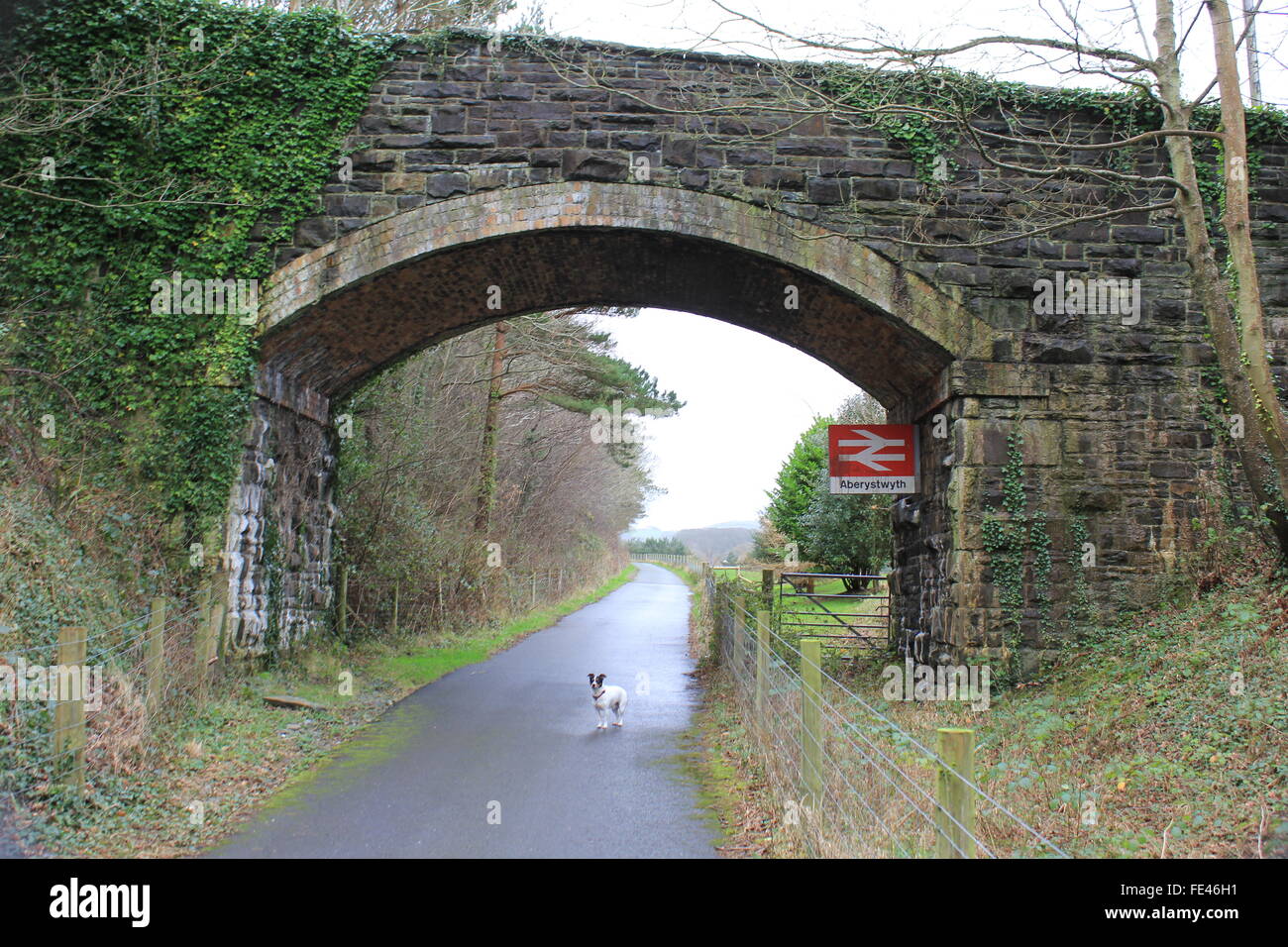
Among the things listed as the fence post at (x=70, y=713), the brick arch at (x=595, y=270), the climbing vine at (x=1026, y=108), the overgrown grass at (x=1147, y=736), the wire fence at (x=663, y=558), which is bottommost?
the wire fence at (x=663, y=558)

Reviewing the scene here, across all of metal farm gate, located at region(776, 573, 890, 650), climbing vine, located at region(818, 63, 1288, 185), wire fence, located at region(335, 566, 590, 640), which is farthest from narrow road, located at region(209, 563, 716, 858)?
climbing vine, located at region(818, 63, 1288, 185)

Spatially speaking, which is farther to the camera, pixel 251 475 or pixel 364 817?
pixel 251 475

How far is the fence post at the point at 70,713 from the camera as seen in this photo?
5438 millimetres

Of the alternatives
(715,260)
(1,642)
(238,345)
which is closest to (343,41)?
(238,345)

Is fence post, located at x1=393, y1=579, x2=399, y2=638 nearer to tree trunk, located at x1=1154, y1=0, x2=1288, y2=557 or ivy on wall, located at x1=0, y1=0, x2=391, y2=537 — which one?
ivy on wall, located at x1=0, y1=0, x2=391, y2=537

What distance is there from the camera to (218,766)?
6.77 m

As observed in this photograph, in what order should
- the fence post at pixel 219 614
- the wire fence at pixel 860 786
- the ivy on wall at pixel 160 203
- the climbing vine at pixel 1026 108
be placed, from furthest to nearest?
the climbing vine at pixel 1026 108 < the ivy on wall at pixel 160 203 < the fence post at pixel 219 614 < the wire fence at pixel 860 786

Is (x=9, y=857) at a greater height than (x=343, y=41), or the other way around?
(x=343, y=41)

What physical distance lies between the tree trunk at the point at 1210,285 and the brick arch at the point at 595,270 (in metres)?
2.07

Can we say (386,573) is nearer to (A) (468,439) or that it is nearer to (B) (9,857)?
(A) (468,439)

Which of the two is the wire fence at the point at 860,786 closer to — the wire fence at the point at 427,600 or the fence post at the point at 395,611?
the wire fence at the point at 427,600

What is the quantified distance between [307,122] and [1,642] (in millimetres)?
5964

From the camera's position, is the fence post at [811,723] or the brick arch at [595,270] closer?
the fence post at [811,723]

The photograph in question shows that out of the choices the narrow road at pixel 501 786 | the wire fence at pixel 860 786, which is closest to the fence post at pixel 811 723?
the wire fence at pixel 860 786
